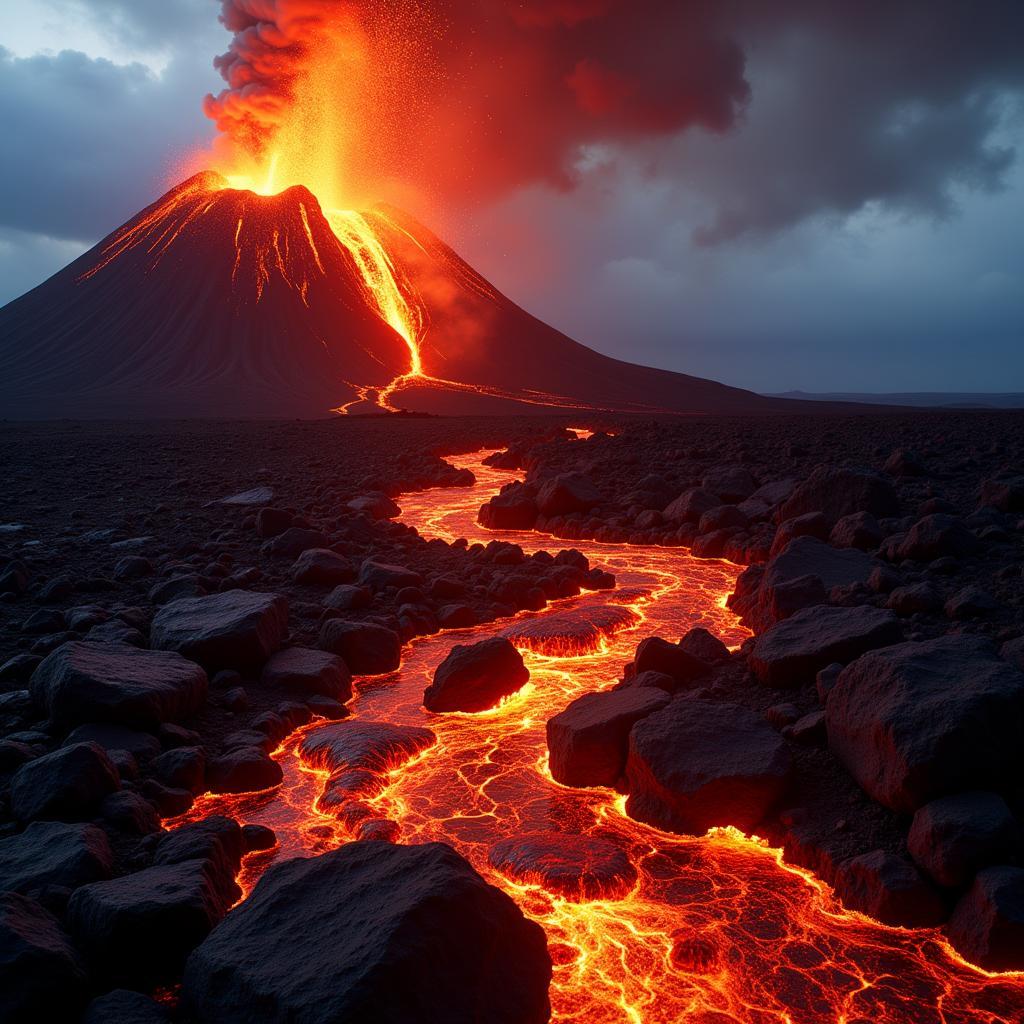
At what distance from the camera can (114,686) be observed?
5.26 meters

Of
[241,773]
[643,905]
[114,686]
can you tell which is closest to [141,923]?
[241,773]

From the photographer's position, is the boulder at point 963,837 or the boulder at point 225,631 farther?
the boulder at point 225,631

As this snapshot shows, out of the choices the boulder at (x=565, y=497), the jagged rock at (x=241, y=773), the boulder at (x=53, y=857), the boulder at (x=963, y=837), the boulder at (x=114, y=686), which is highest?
the boulder at (x=565, y=497)

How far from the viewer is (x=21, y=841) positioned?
12.9 ft

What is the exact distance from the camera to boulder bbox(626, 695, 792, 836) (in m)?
4.64

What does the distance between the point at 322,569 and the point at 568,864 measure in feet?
16.9

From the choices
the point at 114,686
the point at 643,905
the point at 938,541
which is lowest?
the point at 643,905

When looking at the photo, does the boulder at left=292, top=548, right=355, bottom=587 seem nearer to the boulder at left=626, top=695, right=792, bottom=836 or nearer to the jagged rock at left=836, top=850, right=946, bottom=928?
the boulder at left=626, top=695, right=792, bottom=836

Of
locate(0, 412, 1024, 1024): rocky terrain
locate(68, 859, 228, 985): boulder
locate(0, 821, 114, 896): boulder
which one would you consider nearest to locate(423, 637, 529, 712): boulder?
locate(0, 412, 1024, 1024): rocky terrain

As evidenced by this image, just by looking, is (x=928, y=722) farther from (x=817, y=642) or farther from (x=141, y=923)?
(x=141, y=923)

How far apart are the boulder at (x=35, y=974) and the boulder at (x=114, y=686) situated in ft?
7.10

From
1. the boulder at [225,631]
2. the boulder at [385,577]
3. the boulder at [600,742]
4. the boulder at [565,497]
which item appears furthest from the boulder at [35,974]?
the boulder at [565,497]

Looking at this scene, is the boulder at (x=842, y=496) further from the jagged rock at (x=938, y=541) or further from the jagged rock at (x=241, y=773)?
the jagged rock at (x=241, y=773)

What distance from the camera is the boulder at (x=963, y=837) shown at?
378 centimetres
